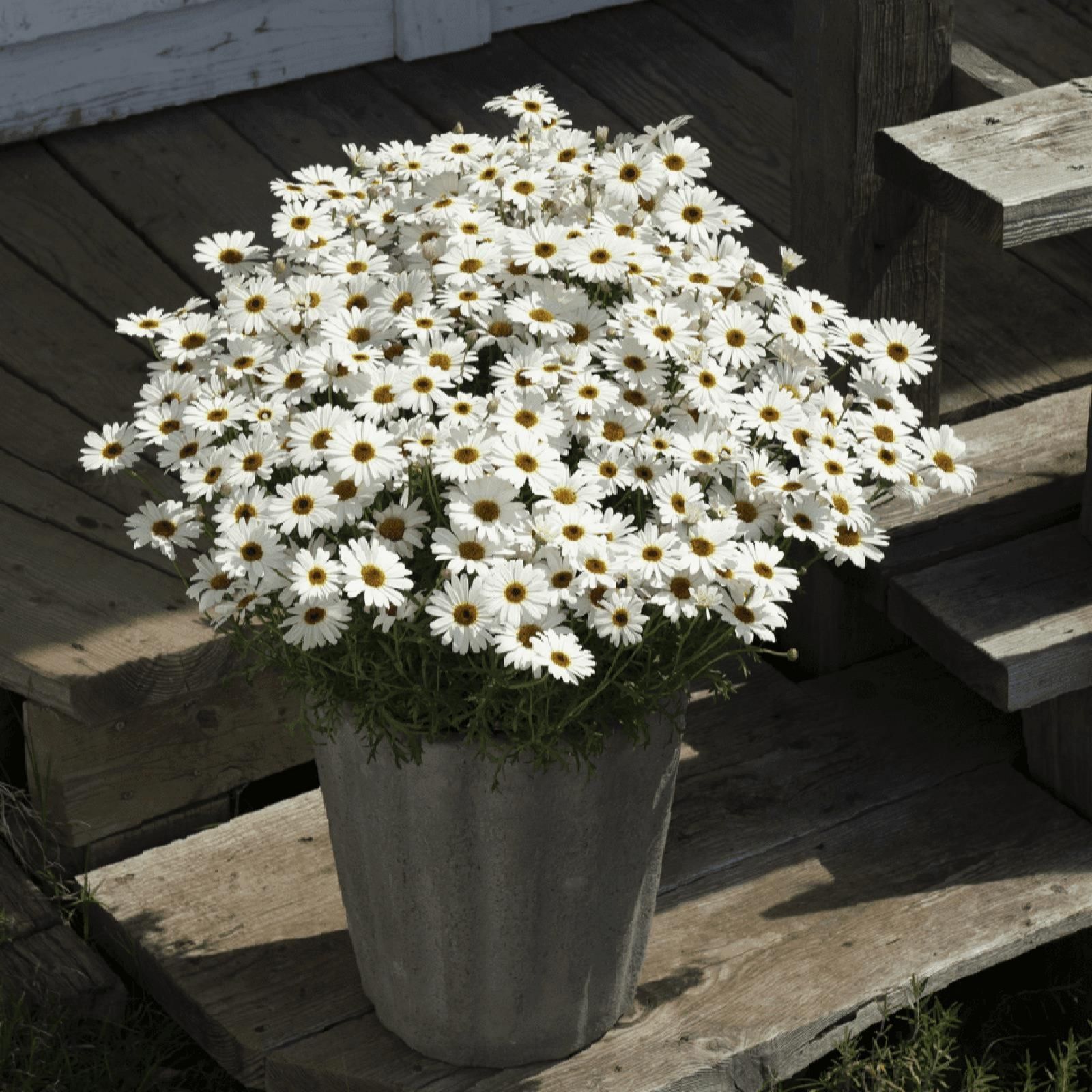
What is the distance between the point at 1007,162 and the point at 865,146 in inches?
10.7

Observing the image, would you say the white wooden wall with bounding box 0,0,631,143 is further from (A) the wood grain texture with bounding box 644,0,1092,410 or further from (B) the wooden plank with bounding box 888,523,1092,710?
(B) the wooden plank with bounding box 888,523,1092,710

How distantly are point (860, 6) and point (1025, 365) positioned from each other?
38.6 inches

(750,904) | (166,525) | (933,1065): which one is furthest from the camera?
(750,904)

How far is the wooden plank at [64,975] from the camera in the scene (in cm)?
239

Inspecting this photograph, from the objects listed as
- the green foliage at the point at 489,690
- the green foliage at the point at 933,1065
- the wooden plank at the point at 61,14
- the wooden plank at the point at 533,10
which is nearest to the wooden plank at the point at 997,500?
the green foliage at the point at 933,1065

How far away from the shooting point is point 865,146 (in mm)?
2381

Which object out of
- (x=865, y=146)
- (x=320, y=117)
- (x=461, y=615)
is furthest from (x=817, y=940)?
(x=320, y=117)

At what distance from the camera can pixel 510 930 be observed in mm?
2020

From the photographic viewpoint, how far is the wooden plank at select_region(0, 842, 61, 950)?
2.47 metres

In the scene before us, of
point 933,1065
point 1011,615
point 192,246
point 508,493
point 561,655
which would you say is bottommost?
point 933,1065

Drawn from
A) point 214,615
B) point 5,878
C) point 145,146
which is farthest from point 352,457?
point 145,146

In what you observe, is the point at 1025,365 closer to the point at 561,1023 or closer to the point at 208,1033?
the point at 561,1023

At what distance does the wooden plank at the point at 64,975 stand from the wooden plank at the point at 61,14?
5.68 feet

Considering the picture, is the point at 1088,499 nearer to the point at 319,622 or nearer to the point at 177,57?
the point at 319,622
